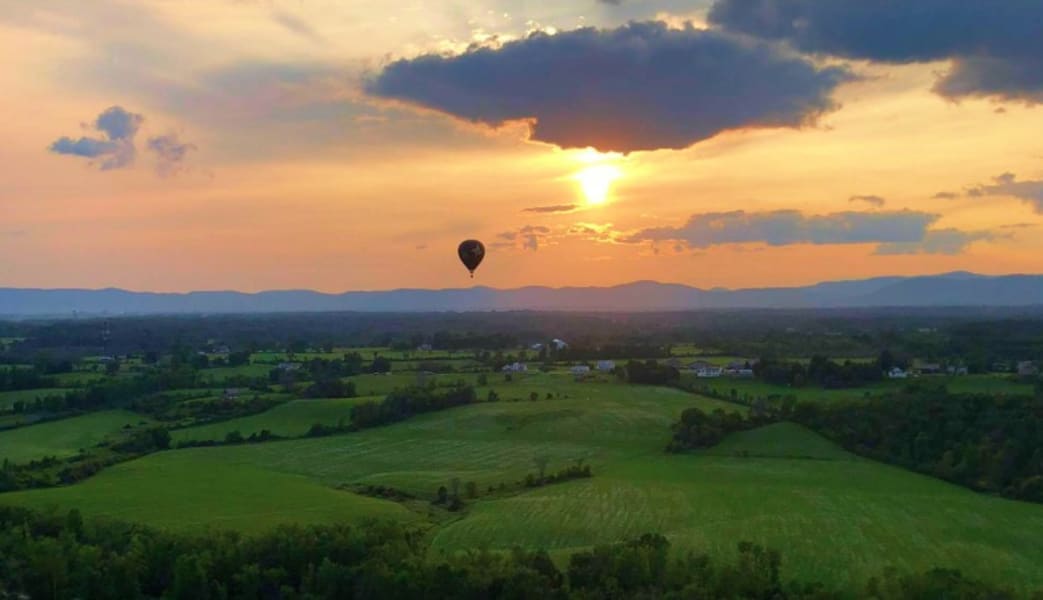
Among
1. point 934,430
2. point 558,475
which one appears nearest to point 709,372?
point 934,430

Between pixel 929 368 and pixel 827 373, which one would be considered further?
pixel 929 368

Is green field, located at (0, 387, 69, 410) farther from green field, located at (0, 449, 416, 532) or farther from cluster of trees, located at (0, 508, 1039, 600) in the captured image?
cluster of trees, located at (0, 508, 1039, 600)

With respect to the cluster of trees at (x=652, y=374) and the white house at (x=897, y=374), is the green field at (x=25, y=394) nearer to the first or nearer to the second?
the cluster of trees at (x=652, y=374)

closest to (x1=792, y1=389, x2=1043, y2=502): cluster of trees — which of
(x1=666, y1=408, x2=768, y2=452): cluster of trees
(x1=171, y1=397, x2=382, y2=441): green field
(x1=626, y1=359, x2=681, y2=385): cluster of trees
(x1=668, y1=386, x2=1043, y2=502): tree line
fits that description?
(x1=668, y1=386, x2=1043, y2=502): tree line

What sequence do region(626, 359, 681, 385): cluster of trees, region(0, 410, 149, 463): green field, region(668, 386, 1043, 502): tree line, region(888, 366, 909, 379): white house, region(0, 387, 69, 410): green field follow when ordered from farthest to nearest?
region(626, 359, 681, 385): cluster of trees, region(888, 366, 909, 379): white house, region(0, 387, 69, 410): green field, region(0, 410, 149, 463): green field, region(668, 386, 1043, 502): tree line

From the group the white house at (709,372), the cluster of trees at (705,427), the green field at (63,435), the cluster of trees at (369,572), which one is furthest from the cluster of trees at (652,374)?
the cluster of trees at (369,572)

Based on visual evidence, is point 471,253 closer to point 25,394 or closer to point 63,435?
point 63,435
